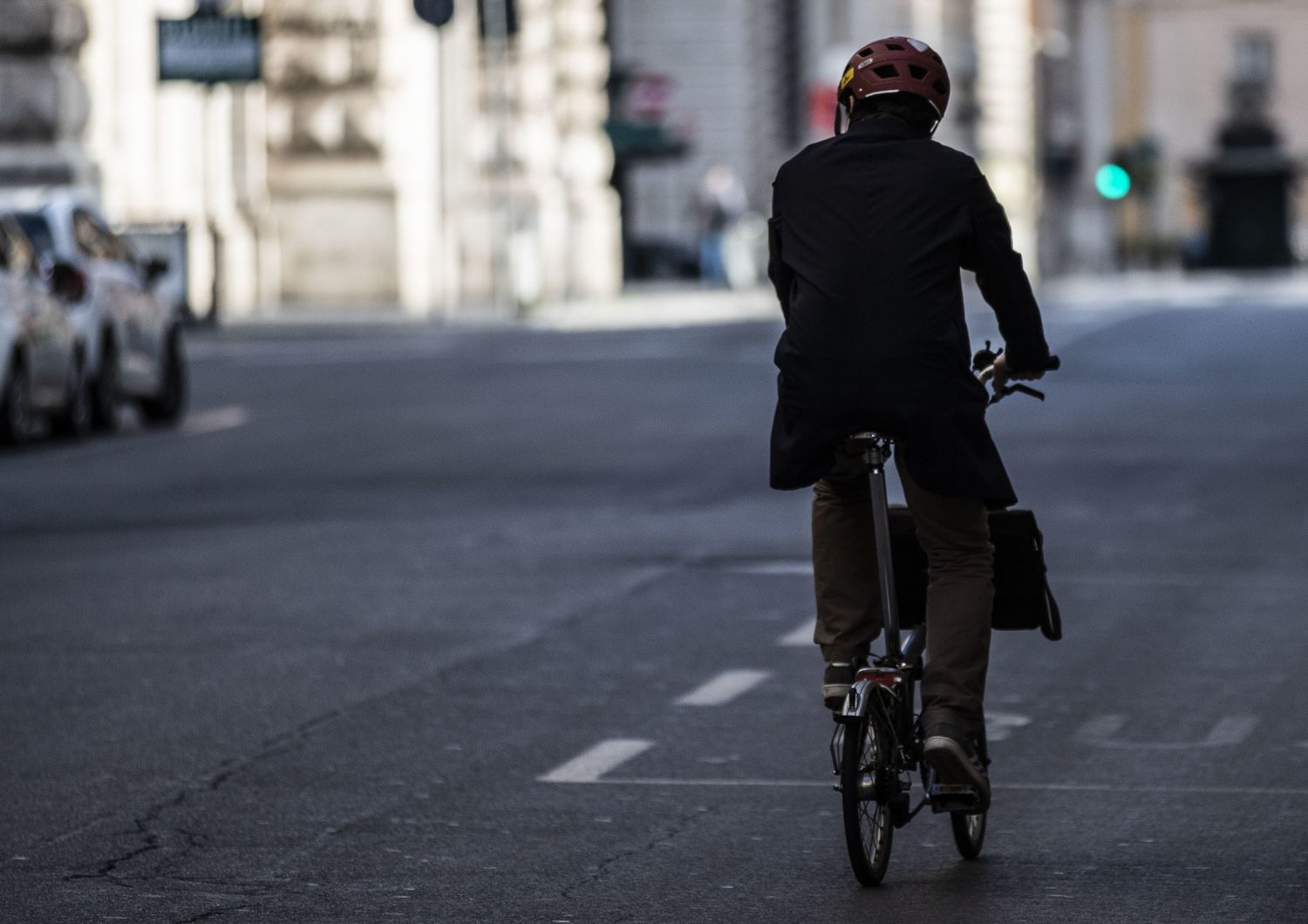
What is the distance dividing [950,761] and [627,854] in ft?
2.92

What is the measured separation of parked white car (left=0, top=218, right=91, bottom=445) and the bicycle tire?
14.0m

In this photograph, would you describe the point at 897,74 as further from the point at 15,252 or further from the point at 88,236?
the point at 88,236

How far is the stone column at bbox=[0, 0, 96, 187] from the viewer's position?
32.5 metres

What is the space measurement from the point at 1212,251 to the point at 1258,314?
49980mm

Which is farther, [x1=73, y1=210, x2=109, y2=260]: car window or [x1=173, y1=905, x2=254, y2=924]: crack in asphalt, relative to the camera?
[x1=73, y1=210, x2=109, y2=260]: car window

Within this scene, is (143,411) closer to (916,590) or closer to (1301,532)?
(1301,532)

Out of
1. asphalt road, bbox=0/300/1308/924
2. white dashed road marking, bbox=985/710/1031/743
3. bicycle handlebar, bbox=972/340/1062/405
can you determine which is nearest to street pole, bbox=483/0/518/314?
asphalt road, bbox=0/300/1308/924

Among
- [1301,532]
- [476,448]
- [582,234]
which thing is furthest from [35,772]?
[582,234]

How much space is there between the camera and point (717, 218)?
5984cm

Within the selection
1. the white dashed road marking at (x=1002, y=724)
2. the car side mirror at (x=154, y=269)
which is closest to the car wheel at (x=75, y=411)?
the car side mirror at (x=154, y=269)

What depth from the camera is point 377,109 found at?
43.6m

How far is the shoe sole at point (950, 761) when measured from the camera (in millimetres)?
6730

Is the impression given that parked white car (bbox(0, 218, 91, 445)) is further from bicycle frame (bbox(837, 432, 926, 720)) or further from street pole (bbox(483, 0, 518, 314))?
street pole (bbox(483, 0, 518, 314))

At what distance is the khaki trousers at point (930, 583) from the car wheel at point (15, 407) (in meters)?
14.3
